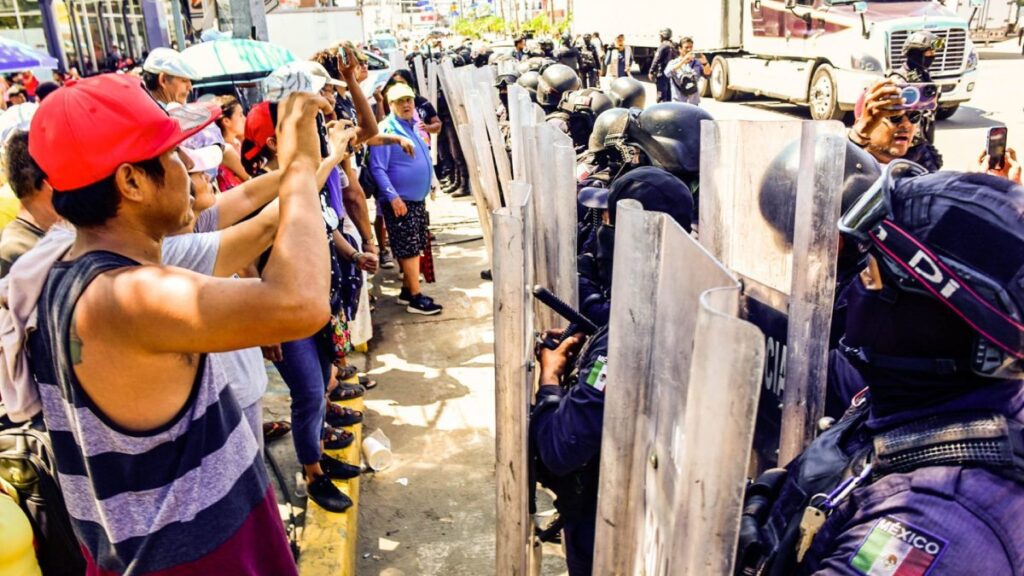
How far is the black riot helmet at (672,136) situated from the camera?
13.3 feet

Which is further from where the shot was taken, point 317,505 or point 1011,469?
point 317,505

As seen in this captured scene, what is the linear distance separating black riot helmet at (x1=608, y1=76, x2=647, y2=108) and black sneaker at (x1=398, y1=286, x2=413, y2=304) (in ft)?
8.92

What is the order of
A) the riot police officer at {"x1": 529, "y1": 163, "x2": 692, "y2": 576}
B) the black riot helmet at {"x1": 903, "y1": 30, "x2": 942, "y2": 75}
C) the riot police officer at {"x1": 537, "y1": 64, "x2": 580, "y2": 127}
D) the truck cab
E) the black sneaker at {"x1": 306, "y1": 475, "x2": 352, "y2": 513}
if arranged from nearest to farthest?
the riot police officer at {"x1": 529, "y1": 163, "x2": 692, "y2": 576} < the black sneaker at {"x1": 306, "y1": 475, "x2": 352, "y2": 513} < the black riot helmet at {"x1": 903, "y1": 30, "x2": 942, "y2": 75} < the riot police officer at {"x1": 537, "y1": 64, "x2": 580, "y2": 127} < the truck cab

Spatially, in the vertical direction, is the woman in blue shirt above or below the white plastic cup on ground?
above

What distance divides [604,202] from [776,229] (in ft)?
3.70

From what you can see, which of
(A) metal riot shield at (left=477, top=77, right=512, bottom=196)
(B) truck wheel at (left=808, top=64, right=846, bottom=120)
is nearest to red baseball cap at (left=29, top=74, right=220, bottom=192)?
(A) metal riot shield at (left=477, top=77, right=512, bottom=196)

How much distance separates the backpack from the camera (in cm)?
231

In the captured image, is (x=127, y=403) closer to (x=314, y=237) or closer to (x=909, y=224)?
(x=314, y=237)

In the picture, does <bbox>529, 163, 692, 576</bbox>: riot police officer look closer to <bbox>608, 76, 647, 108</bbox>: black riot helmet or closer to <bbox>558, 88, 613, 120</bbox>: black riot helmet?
<bbox>558, 88, 613, 120</bbox>: black riot helmet

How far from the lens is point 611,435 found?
1.87m

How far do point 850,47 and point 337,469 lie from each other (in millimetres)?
13449

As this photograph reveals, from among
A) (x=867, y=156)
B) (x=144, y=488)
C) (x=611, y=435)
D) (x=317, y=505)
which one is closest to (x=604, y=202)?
(x=867, y=156)

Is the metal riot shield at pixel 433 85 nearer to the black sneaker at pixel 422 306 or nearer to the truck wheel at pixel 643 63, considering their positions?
the black sneaker at pixel 422 306

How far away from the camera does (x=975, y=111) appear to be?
1523 centimetres
